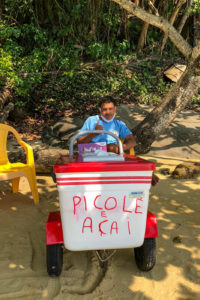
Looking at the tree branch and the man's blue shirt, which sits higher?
the tree branch

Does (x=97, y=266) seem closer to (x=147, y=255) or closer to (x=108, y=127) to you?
(x=147, y=255)

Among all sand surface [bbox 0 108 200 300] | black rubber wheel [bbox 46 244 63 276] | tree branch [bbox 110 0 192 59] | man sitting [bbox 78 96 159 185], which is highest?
tree branch [bbox 110 0 192 59]

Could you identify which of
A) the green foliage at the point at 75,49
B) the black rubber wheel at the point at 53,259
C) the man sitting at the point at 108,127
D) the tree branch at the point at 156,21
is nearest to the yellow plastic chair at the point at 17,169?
the man sitting at the point at 108,127

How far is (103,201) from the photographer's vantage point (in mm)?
2180

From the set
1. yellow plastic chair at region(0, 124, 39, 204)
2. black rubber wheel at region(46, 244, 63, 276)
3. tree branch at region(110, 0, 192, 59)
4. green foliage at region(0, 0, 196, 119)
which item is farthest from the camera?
green foliage at region(0, 0, 196, 119)

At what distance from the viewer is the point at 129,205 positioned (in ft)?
7.24

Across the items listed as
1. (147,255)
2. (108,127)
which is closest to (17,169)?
(108,127)

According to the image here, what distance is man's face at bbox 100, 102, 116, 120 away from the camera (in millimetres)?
3344

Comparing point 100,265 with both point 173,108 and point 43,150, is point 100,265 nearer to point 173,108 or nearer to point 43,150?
point 43,150

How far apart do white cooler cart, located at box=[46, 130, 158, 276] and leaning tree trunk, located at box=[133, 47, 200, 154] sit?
140 inches

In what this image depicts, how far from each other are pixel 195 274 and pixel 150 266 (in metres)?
0.38

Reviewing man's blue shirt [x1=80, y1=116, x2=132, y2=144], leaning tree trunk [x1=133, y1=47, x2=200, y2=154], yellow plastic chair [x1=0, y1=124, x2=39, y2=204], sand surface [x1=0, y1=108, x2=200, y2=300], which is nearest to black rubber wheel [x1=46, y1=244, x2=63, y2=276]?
sand surface [x1=0, y1=108, x2=200, y2=300]

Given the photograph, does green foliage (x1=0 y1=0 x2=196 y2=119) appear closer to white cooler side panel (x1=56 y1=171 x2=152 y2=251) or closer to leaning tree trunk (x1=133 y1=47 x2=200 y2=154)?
leaning tree trunk (x1=133 y1=47 x2=200 y2=154)

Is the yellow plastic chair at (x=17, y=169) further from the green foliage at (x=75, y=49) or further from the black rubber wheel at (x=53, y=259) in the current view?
the green foliage at (x=75, y=49)
